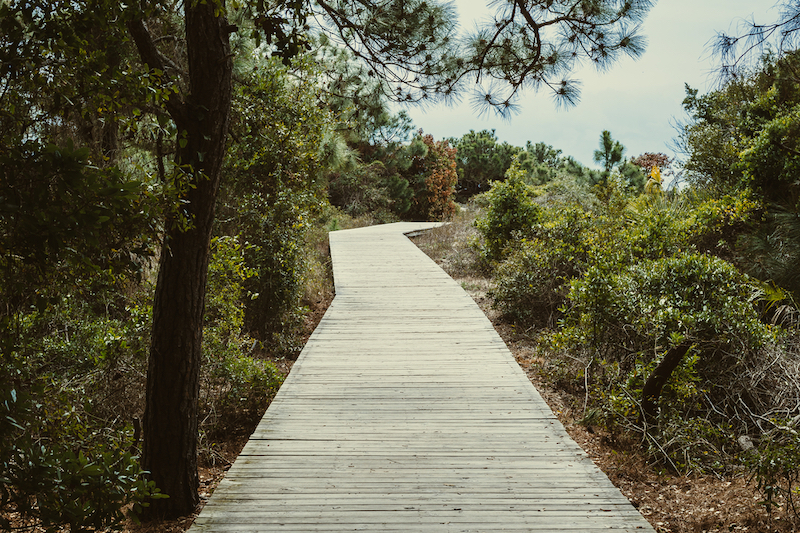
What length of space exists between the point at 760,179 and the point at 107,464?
33.5 ft

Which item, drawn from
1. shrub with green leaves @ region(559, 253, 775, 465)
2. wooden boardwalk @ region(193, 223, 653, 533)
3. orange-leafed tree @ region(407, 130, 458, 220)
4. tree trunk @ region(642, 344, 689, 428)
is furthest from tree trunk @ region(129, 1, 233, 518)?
orange-leafed tree @ region(407, 130, 458, 220)

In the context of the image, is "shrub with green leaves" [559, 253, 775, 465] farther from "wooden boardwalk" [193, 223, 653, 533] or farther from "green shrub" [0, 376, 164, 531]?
"green shrub" [0, 376, 164, 531]

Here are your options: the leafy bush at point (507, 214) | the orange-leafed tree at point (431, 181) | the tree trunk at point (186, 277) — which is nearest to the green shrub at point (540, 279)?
the leafy bush at point (507, 214)

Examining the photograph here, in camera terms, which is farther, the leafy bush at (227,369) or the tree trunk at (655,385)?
the leafy bush at (227,369)

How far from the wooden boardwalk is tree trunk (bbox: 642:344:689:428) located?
29.2 inches

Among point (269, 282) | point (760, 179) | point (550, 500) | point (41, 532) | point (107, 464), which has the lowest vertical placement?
point (41, 532)

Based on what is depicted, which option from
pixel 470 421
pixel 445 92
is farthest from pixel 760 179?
pixel 470 421

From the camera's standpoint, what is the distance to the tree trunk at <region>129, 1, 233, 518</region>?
3.14 m

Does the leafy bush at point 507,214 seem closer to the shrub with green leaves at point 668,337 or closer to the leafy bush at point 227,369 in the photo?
the shrub with green leaves at point 668,337

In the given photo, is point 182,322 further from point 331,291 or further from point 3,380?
point 331,291

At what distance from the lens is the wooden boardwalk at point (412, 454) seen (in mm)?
2762

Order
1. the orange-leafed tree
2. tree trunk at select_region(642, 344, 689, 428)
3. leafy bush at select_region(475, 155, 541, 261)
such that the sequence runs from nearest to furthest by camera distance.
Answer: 1. tree trunk at select_region(642, 344, 689, 428)
2. leafy bush at select_region(475, 155, 541, 261)
3. the orange-leafed tree

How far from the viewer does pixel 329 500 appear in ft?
9.50

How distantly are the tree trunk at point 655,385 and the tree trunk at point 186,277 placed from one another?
10.4 ft
